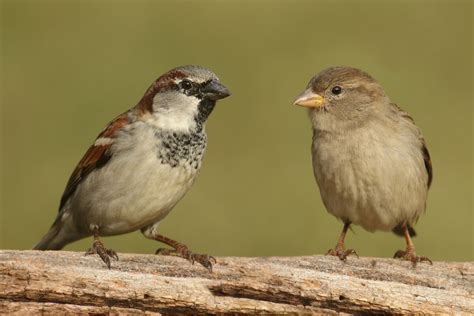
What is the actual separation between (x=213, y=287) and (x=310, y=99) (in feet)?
4.75

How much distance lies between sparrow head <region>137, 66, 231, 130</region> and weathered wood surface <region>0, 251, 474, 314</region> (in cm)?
81

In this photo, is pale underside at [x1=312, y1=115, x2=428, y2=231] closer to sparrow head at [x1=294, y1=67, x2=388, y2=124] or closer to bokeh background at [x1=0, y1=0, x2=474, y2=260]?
sparrow head at [x1=294, y1=67, x2=388, y2=124]

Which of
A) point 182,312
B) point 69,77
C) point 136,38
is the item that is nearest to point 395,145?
point 182,312

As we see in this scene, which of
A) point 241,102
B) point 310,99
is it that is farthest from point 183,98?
point 241,102

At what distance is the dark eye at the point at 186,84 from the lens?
5125 millimetres

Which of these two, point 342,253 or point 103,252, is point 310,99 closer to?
point 342,253

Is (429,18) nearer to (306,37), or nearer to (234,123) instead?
(306,37)

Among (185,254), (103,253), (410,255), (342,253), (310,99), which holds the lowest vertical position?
(103,253)

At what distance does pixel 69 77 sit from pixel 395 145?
18.8 ft

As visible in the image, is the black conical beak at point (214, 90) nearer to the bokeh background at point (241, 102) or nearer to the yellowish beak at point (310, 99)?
the yellowish beak at point (310, 99)

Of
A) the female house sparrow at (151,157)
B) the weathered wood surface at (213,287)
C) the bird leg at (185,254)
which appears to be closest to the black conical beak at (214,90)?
the female house sparrow at (151,157)

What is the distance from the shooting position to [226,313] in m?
4.34

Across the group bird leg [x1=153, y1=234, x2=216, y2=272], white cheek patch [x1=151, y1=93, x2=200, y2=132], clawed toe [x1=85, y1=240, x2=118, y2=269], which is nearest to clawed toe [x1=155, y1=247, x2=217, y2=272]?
bird leg [x1=153, y1=234, x2=216, y2=272]

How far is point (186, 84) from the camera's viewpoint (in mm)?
5133
